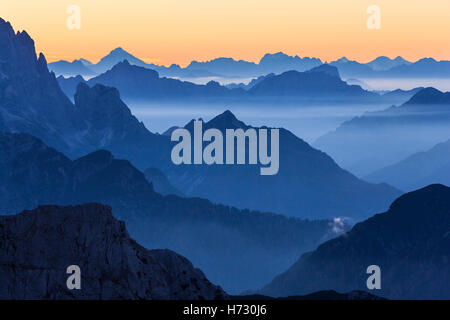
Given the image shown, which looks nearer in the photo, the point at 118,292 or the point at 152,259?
the point at 118,292

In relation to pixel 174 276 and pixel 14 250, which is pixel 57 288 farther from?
pixel 174 276
